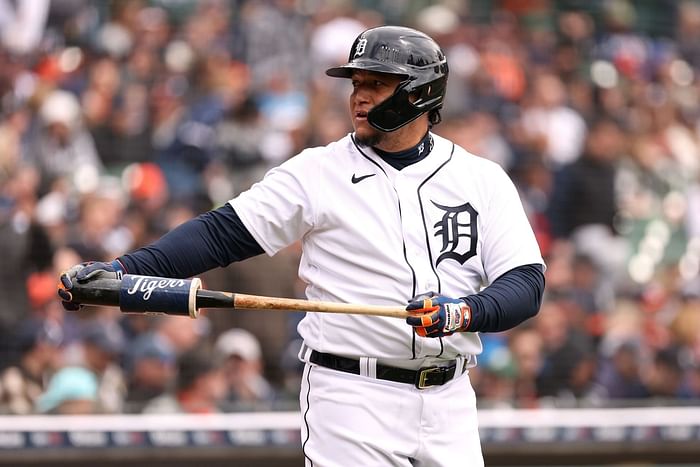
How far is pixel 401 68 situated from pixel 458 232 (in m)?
0.53

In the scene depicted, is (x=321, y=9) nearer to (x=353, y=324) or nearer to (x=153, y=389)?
(x=153, y=389)

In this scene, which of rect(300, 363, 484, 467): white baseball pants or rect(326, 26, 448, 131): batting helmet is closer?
rect(300, 363, 484, 467): white baseball pants

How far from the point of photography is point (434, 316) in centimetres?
361

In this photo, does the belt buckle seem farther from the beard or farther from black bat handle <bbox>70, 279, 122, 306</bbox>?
black bat handle <bbox>70, 279, 122, 306</bbox>

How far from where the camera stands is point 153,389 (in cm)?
724

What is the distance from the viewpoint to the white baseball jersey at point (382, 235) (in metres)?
3.90

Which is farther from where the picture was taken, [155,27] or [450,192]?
[155,27]

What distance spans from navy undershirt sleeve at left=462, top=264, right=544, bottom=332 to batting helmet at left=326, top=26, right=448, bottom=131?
58 cm

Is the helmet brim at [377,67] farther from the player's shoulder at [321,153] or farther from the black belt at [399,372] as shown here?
the black belt at [399,372]

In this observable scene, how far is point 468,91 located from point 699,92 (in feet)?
7.89

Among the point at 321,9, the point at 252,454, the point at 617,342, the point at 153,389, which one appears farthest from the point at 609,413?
the point at 321,9

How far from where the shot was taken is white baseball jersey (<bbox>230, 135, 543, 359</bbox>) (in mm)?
3898

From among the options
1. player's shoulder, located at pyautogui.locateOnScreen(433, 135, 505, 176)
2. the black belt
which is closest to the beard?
player's shoulder, located at pyautogui.locateOnScreen(433, 135, 505, 176)

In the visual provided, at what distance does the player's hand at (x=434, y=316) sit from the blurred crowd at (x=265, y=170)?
3.79 meters
